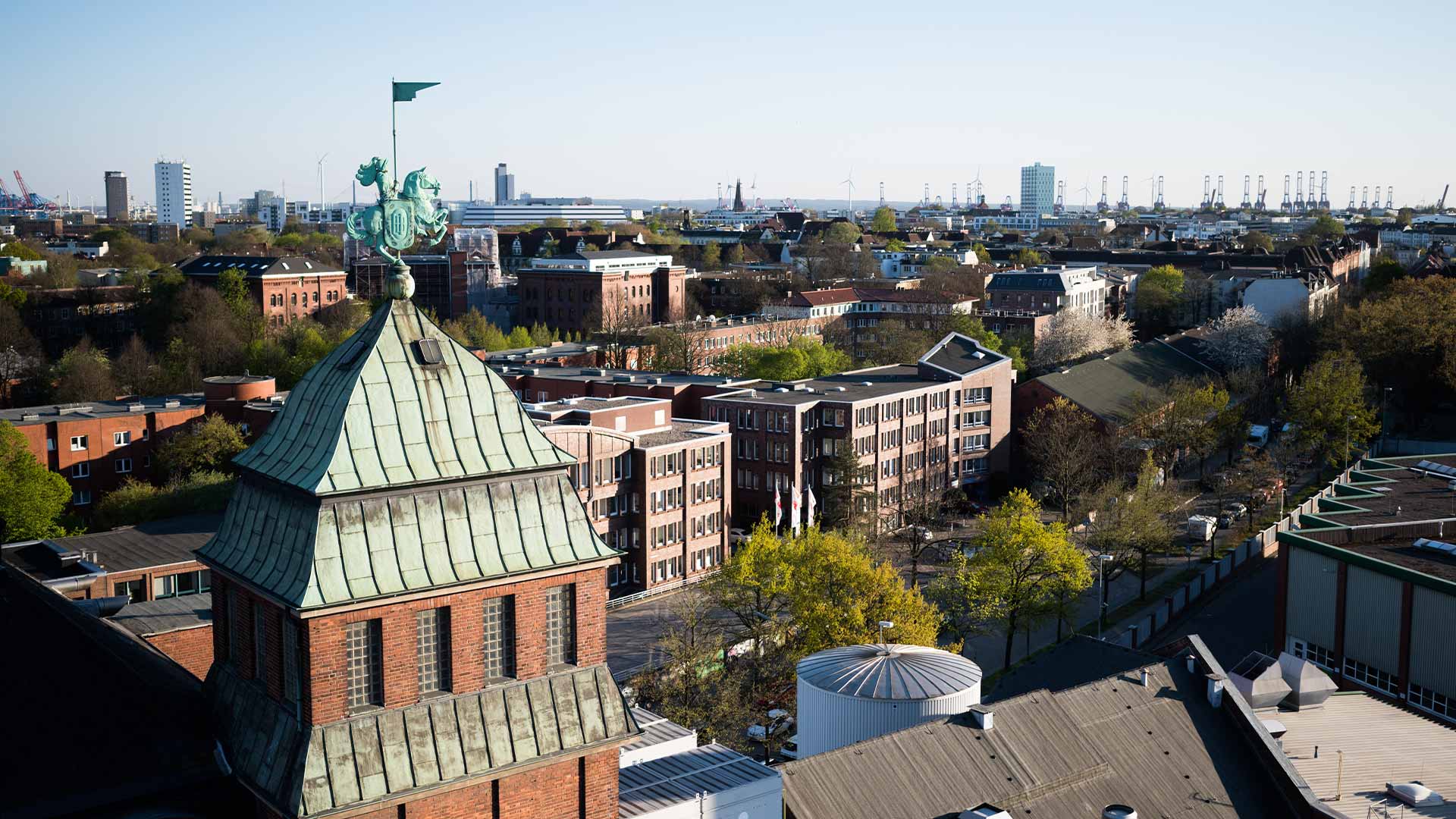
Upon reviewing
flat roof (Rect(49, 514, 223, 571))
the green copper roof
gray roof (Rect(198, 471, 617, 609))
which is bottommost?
flat roof (Rect(49, 514, 223, 571))

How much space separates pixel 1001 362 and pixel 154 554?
5682 centimetres

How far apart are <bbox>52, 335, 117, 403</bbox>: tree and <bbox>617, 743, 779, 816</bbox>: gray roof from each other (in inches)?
3061

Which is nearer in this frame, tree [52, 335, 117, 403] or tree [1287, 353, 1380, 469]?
tree [1287, 353, 1380, 469]

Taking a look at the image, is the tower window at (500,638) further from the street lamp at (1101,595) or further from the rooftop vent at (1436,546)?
the street lamp at (1101,595)

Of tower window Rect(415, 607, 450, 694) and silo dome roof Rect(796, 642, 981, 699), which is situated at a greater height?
tower window Rect(415, 607, 450, 694)

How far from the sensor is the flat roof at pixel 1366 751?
106 feet

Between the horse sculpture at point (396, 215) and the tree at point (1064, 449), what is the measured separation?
207ft

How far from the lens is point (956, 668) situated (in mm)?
34719

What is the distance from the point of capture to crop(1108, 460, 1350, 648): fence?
5866cm

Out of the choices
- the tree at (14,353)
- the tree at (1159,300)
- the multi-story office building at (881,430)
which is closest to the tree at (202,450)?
the tree at (14,353)

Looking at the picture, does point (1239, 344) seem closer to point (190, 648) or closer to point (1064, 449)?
point (1064, 449)

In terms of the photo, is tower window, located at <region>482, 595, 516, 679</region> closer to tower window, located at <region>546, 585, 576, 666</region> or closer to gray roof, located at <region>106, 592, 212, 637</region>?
tower window, located at <region>546, 585, 576, 666</region>

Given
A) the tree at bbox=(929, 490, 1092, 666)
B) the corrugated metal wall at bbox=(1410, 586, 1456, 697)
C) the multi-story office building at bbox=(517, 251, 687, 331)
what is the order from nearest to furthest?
the corrugated metal wall at bbox=(1410, 586, 1456, 697)
the tree at bbox=(929, 490, 1092, 666)
the multi-story office building at bbox=(517, 251, 687, 331)

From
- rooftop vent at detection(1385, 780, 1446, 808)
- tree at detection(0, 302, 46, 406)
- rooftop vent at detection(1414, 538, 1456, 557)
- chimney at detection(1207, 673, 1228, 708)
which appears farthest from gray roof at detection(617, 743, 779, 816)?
tree at detection(0, 302, 46, 406)
